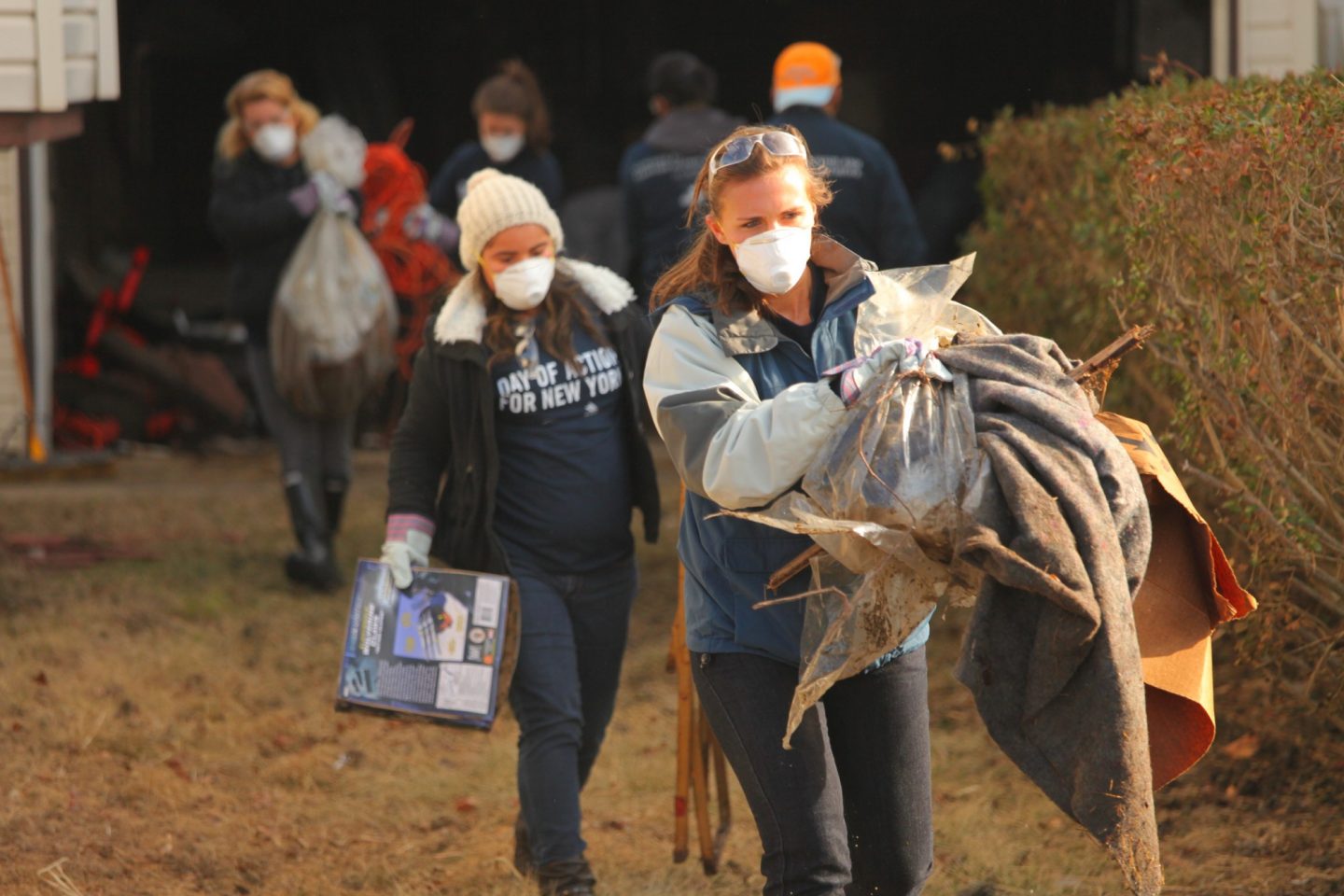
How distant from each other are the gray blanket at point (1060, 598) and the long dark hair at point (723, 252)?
51cm

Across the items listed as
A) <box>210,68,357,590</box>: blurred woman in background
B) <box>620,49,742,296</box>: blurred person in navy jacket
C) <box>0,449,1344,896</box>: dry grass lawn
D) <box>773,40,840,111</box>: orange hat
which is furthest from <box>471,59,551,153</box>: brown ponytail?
<box>0,449,1344,896</box>: dry grass lawn

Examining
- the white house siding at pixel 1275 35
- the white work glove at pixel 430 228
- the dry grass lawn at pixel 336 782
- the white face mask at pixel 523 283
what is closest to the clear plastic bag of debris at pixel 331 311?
the white work glove at pixel 430 228

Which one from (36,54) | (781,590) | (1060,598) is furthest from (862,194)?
(1060,598)

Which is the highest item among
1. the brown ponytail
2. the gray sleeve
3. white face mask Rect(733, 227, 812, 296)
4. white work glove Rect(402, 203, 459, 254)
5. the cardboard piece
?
the brown ponytail

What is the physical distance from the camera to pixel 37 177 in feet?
35.2

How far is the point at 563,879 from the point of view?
418 cm

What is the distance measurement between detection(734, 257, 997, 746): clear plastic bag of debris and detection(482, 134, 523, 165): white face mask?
4.75 metres

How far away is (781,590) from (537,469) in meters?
1.39

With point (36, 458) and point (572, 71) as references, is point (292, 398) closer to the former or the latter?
point (36, 458)

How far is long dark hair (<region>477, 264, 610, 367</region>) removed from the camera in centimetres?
440

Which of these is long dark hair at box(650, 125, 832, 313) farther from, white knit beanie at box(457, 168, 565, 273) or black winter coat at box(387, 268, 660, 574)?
white knit beanie at box(457, 168, 565, 273)

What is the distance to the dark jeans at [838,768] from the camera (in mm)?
3100

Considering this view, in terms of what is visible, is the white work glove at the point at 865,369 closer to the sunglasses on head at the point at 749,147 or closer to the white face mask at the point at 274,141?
the sunglasses on head at the point at 749,147

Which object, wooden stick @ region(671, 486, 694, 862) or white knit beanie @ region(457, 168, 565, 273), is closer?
wooden stick @ region(671, 486, 694, 862)
